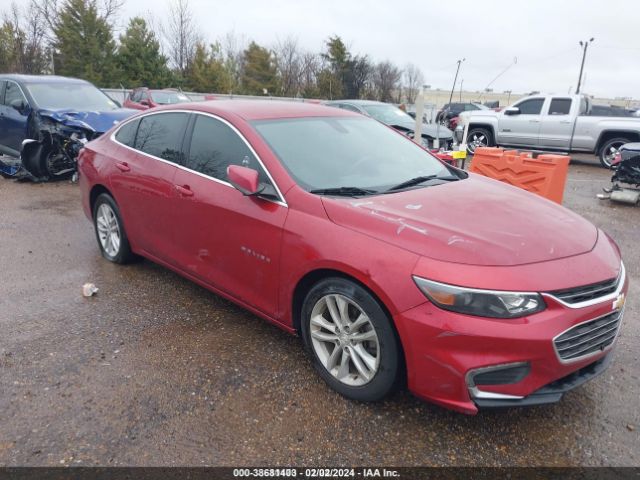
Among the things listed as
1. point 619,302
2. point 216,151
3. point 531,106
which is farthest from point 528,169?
point 531,106

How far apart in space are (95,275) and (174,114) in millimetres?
1755

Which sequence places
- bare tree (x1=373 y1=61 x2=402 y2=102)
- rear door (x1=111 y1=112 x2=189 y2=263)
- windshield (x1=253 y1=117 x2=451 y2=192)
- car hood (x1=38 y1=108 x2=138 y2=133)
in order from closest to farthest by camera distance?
windshield (x1=253 y1=117 x2=451 y2=192) < rear door (x1=111 y1=112 x2=189 y2=263) < car hood (x1=38 y1=108 x2=138 y2=133) < bare tree (x1=373 y1=61 x2=402 y2=102)

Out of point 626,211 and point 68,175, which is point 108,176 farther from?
point 626,211

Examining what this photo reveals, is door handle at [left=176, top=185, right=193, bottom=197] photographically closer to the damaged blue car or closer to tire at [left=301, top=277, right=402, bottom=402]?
tire at [left=301, top=277, right=402, bottom=402]

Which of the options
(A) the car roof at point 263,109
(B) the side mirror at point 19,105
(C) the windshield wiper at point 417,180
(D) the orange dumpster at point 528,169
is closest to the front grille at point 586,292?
(C) the windshield wiper at point 417,180

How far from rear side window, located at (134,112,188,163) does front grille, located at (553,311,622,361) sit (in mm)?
2971

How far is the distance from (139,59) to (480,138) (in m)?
28.7

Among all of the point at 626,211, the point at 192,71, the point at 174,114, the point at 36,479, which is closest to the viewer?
the point at 36,479

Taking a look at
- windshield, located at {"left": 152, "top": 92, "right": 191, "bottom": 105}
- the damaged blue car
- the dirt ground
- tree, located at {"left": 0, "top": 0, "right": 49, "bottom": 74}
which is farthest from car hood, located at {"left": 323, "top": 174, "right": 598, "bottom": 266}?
tree, located at {"left": 0, "top": 0, "right": 49, "bottom": 74}

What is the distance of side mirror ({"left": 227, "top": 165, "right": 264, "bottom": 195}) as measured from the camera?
304 cm

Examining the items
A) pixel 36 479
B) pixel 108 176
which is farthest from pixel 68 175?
pixel 36 479

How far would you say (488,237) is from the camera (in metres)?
2.55

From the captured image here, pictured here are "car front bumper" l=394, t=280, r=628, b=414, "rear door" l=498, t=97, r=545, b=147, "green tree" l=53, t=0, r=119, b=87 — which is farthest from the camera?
"green tree" l=53, t=0, r=119, b=87

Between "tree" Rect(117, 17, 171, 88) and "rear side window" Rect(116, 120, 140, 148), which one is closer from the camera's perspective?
"rear side window" Rect(116, 120, 140, 148)
